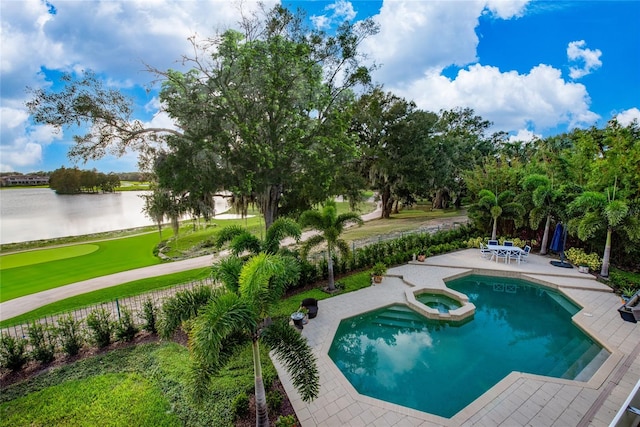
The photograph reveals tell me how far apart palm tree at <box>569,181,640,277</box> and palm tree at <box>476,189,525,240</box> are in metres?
3.39

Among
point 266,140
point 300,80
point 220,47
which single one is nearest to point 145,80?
point 220,47

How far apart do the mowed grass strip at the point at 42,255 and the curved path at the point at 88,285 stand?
5877mm

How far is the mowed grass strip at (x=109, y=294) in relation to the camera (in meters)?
9.39

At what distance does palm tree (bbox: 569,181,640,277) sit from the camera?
33.8ft

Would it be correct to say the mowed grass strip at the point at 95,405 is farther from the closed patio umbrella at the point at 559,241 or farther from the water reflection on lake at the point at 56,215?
the closed patio umbrella at the point at 559,241

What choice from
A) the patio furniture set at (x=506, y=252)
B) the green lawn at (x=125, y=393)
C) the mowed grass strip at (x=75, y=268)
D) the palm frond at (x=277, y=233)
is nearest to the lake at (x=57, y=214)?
the mowed grass strip at (x=75, y=268)

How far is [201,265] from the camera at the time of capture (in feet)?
48.9

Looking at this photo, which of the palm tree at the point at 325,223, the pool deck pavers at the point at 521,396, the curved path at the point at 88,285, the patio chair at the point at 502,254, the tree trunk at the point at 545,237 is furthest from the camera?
the tree trunk at the point at 545,237

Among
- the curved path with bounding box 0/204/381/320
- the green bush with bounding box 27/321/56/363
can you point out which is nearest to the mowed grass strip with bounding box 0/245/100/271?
the curved path with bounding box 0/204/381/320

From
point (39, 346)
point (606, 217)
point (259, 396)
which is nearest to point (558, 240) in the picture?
point (606, 217)

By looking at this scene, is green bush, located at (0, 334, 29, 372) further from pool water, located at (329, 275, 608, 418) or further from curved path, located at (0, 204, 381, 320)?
pool water, located at (329, 275, 608, 418)

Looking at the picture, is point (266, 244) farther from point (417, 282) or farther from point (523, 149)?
point (523, 149)

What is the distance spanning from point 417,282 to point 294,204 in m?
8.68

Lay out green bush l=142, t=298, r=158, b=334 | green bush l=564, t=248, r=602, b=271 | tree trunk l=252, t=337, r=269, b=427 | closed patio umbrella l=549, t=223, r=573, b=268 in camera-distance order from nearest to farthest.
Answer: tree trunk l=252, t=337, r=269, b=427
green bush l=142, t=298, r=158, b=334
green bush l=564, t=248, r=602, b=271
closed patio umbrella l=549, t=223, r=573, b=268
